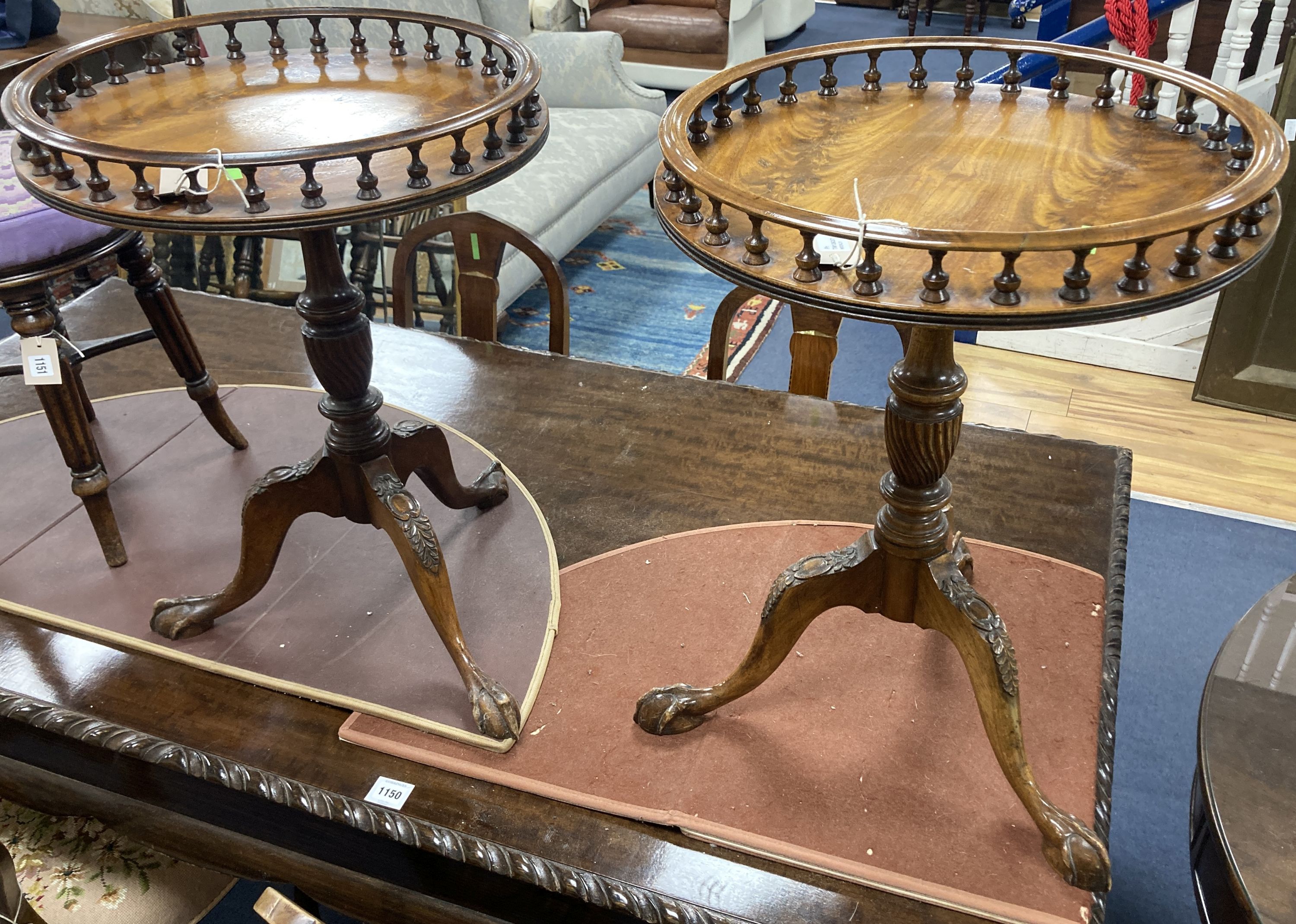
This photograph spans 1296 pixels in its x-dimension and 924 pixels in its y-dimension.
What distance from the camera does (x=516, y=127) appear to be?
1.21 m

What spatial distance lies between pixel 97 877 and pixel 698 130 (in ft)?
3.58

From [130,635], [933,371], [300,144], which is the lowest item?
[130,635]

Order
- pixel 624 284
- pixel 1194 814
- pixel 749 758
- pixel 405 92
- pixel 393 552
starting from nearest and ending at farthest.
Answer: pixel 1194 814, pixel 749 758, pixel 405 92, pixel 393 552, pixel 624 284

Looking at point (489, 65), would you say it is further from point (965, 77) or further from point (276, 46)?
point (965, 77)

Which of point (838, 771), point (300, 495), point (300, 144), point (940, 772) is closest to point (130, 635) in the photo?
point (300, 495)

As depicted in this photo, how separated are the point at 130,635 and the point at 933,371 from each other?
1.09 m

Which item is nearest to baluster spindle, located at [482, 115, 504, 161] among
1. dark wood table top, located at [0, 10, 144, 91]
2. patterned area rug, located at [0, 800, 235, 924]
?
patterned area rug, located at [0, 800, 235, 924]

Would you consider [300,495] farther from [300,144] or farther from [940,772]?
[940,772]

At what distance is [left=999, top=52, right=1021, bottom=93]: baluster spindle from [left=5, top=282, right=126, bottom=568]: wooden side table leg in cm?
127

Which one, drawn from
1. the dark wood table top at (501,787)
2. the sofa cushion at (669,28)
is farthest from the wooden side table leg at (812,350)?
the sofa cushion at (669,28)

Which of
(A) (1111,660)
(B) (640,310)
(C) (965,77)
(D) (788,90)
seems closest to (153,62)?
(D) (788,90)

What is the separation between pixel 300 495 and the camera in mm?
1419

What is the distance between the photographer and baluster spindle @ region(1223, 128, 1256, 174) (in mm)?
973

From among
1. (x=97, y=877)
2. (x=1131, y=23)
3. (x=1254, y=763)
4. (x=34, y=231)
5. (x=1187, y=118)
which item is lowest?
(x=97, y=877)
